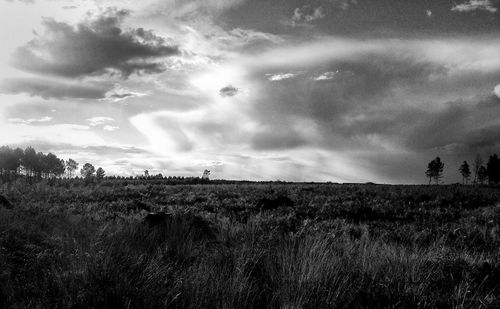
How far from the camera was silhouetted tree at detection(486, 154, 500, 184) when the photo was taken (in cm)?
10862

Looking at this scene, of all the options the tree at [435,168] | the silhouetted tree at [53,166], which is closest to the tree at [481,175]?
the tree at [435,168]

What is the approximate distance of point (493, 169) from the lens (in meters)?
110

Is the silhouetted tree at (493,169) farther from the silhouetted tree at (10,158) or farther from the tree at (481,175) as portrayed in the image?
the silhouetted tree at (10,158)

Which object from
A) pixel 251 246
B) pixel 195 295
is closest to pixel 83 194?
pixel 251 246

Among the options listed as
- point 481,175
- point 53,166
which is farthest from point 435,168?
point 53,166

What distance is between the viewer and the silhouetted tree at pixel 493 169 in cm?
10862

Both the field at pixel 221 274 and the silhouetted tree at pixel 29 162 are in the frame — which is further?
the silhouetted tree at pixel 29 162

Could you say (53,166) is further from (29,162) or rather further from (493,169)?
(493,169)

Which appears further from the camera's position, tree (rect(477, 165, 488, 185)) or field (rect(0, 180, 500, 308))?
tree (rect(477, 165, 488, 185))

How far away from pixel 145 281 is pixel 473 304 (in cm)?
370

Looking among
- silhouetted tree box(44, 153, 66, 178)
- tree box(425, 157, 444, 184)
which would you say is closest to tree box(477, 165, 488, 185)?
tree box(425, 157, 444, 184)

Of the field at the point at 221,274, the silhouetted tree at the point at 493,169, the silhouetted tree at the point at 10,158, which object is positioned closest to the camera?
the field at the point at 221,274

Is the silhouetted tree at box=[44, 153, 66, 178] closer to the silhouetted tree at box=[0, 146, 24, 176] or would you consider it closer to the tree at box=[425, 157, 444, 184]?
the silhouetted tree at box=[0, 146, 24, 176]

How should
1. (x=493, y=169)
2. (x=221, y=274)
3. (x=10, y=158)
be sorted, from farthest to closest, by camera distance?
(x=10, y=158) < (x=493, y=169) < (x=221, y=274)
